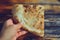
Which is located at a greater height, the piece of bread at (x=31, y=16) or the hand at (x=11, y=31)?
the piece of bread at (x=31, y=16)

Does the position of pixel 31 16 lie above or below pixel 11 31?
above

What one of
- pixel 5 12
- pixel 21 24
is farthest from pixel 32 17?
pixel 5 12

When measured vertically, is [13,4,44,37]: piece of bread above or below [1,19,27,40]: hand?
above

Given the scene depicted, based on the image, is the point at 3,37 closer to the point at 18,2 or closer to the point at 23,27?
the point at 23,27
